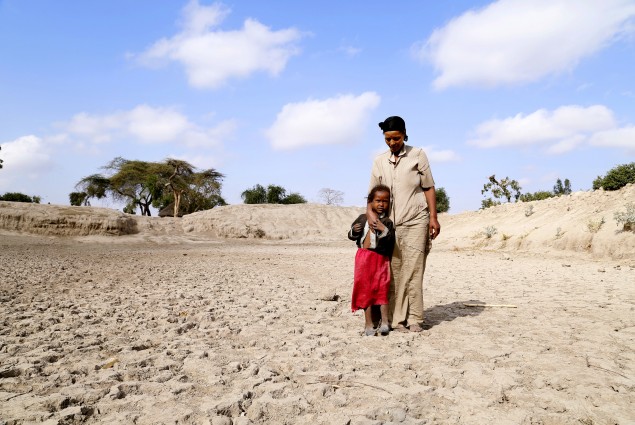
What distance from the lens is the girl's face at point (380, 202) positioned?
4043mm

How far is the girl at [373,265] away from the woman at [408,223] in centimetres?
12

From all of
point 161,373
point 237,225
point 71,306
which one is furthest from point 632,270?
point 237,225

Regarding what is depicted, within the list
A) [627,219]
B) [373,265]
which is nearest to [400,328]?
[373,265]

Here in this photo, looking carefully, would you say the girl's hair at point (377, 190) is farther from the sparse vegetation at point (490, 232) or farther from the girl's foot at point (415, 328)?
the sparse vegetation at point (490, 232)

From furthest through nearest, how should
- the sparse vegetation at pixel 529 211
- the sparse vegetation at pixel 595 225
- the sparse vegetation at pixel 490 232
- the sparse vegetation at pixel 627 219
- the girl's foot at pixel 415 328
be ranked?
1. the sparse vegetation at pixel 529 211
2. the sparse vegetation at pixel 490 232
3. the sparse vegetation at pixel 595 225
4. the sparse vegetation at pixel 627 219
5. the girl's foot at pixel 415 328

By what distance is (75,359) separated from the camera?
10.4 ft

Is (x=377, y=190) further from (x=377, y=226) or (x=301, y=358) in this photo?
(x=301, y=358)

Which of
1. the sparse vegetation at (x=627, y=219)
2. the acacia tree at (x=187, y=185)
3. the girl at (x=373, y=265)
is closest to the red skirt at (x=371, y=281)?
the girl at (x=373, y=265)

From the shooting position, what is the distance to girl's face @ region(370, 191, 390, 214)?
4043 mm

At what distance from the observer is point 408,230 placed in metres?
4.11

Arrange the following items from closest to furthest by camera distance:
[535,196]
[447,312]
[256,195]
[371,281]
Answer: [371,281]
[447,312]
[535,196]
[256,195]

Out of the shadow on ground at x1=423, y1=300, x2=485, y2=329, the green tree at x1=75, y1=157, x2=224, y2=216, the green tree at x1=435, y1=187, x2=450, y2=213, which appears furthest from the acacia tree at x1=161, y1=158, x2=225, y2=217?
the shadow on ground at x1=423, y1=300, x2=485, y2=329

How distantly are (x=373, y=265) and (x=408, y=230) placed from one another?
1.59ft

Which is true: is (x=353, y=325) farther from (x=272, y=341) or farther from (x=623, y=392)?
(x=623, y=392)
